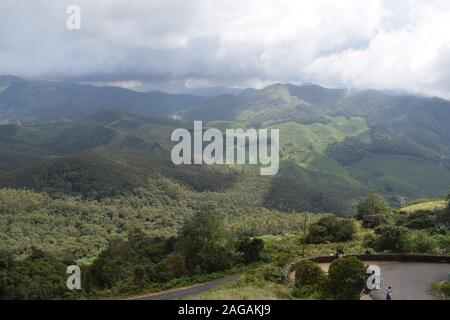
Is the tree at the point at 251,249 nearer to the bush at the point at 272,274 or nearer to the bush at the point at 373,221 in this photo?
the bush at the point at 272,274

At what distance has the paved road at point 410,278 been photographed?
125ft

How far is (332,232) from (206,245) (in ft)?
74.2

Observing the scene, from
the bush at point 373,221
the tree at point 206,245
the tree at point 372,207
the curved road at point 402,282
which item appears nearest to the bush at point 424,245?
the curved road at point 402,282

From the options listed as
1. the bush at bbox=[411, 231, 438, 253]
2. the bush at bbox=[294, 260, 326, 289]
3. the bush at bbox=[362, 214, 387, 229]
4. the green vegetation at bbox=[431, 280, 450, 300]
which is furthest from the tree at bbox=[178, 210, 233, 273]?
the bush at bbox=[362, 214, 387, 229]

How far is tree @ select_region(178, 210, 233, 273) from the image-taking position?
2202 inches

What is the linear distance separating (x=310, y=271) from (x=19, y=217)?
472 ft

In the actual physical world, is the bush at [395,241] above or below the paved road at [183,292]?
above

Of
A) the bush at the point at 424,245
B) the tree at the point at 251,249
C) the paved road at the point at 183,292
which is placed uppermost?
the bush at the point at 424,245

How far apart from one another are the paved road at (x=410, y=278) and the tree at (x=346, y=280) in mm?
2469

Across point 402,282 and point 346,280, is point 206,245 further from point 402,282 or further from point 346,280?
point 346,280

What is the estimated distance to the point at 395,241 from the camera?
55.6 metres

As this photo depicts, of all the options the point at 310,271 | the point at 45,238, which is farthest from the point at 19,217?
the point at 310,271
